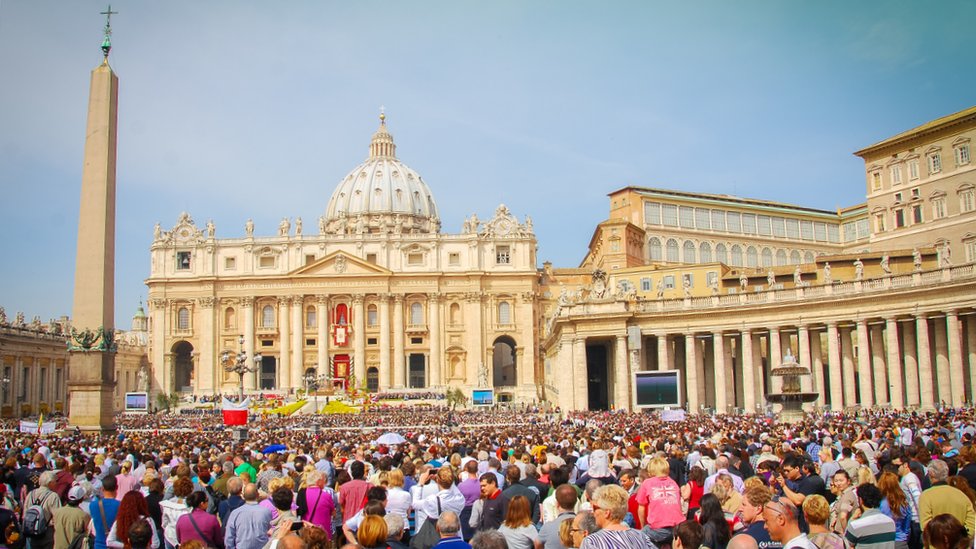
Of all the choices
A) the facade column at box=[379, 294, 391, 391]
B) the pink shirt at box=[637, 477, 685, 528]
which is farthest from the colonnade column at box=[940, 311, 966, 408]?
the facade column at box=[379, 294, 391, 391]

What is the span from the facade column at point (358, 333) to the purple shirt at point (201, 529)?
91268mm

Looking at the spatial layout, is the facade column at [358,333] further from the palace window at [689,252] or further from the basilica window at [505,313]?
the palace window at [689,252]

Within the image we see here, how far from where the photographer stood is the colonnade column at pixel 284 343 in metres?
100

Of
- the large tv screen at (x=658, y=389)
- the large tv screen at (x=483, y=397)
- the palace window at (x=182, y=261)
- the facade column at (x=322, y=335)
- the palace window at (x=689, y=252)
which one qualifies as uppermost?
the palace window at (x=182, y=261)

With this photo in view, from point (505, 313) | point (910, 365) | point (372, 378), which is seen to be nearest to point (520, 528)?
point (910, 365)

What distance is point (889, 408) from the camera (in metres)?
42.9

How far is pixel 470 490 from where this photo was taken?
37.2ft

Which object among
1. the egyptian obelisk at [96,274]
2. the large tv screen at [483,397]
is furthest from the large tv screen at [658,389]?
the large tv screen at [483,397]

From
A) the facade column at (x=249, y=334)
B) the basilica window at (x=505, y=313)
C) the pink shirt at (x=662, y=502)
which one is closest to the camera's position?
the pink shirt at (x=662, y=502)

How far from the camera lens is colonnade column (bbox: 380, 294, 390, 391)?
9994 centimetres

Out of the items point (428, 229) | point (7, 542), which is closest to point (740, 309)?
point (7, 542)

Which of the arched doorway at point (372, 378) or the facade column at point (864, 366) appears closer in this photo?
the facade column at point (864, 366)

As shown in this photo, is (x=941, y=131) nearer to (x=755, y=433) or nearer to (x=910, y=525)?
(x=755, y=433)

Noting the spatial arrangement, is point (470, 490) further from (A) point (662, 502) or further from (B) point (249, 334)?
(B) point (249, 334)
